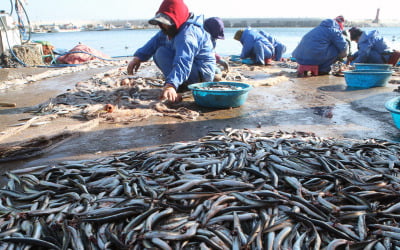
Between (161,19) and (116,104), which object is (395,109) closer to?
(161,19)

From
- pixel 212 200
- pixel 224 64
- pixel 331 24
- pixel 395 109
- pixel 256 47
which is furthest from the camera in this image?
pixel 256 47

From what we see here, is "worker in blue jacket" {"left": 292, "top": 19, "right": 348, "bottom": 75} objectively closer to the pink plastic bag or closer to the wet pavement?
the wet pavement

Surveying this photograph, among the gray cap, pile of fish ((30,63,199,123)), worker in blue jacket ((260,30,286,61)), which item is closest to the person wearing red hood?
the gray cap

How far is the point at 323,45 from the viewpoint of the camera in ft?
29.0

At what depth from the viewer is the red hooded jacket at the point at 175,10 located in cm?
539

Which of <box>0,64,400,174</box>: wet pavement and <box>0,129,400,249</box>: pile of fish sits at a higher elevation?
<box>0,129,400,249</box>: pile of fish

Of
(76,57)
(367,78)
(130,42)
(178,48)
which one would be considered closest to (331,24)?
(367,78)

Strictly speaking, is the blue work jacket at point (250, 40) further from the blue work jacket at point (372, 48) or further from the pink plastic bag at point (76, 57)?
the pink plastic bag at point (76, 57)

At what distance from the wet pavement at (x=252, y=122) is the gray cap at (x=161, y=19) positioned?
5.64ft

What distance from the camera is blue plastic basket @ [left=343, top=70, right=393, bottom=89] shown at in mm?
7238

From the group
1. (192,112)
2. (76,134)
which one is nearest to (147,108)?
(192,112)

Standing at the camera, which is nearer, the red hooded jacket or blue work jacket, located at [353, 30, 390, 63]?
the red hooded jacket

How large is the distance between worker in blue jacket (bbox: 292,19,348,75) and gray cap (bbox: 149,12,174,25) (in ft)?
17.2

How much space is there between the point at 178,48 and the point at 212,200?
3489mm
